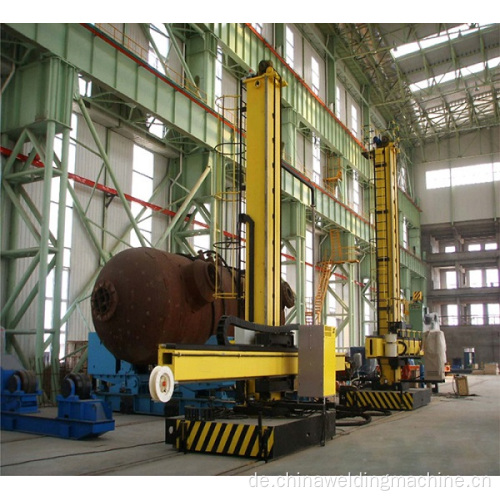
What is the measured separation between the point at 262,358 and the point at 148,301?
3.29 m

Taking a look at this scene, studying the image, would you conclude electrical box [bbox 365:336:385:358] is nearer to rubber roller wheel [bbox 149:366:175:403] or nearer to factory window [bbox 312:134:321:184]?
rubber roller wheel [bbox 149:366:175:403]

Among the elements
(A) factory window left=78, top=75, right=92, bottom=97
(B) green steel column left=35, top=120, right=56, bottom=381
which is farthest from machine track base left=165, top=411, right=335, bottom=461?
(A) factory window left=78, top=75, right=92, bottom=97

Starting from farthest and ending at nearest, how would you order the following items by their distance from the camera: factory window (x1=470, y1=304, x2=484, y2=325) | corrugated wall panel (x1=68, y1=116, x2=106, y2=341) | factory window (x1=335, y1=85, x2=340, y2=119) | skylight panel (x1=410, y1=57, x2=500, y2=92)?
factory window (x1=470, y1=304, x2=484, y2=325) → skylight panel (x1=410, y1=57, x2=500, y2=92) → factory window (x1=335, y1=85, x2=340, y2=119) → corrugated wall panel (x1=68, y1=116, x2=106, y2=341)

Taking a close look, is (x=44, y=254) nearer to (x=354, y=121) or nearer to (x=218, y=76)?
(x=218, y=76)

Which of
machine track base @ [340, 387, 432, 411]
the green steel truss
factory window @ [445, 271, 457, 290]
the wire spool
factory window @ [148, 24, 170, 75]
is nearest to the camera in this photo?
the wire spool

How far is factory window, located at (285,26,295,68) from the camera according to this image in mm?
25050

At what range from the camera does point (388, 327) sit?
1583 centimetres

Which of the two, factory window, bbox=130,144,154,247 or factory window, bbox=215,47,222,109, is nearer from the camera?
factory window, bbox=130,144,154,247

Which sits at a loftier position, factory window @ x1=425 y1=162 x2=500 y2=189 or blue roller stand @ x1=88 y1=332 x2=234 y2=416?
factory window @ x1=425 y1=162 x2=500 y2=189

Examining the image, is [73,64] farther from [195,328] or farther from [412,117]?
[412,117]

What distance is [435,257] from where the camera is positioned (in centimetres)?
4553

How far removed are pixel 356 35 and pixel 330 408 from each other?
25.5 m

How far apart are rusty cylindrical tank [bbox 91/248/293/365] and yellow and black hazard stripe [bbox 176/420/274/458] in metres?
2.89

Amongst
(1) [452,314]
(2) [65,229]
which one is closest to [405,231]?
(1) [452,314]
